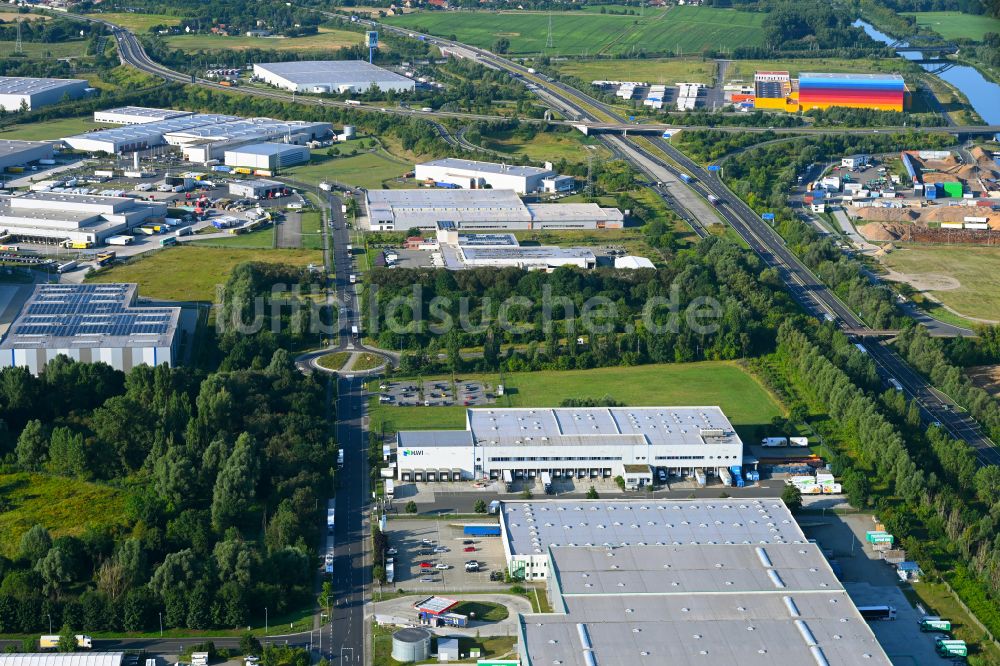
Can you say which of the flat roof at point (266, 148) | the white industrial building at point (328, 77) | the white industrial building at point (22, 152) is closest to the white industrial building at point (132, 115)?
the white industrial building at point (22, 152)

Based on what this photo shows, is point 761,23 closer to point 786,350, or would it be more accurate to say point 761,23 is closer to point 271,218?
point 271,218

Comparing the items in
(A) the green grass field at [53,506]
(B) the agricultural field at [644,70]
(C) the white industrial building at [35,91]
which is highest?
(B) the agricultural field at [644,70]

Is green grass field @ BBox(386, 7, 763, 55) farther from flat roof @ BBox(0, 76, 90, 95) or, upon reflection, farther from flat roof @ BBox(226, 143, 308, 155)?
flat roof @ BBox(226, 143, 308, 155)

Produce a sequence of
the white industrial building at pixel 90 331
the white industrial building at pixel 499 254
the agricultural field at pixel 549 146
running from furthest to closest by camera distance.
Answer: the agricultural field at pixel 549 146 → the white industrial building at pixel 499 254 → the white industrial building at pixel 90 331

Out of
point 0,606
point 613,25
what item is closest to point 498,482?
point 0,606

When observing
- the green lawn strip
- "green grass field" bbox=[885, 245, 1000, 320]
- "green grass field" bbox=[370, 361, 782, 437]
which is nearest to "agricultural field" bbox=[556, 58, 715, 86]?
"green grass field" bbox=[885, 245, 1000, 320]

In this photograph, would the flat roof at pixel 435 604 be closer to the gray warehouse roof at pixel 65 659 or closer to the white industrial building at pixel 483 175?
the gray warehouse roof at pixel 65 659
